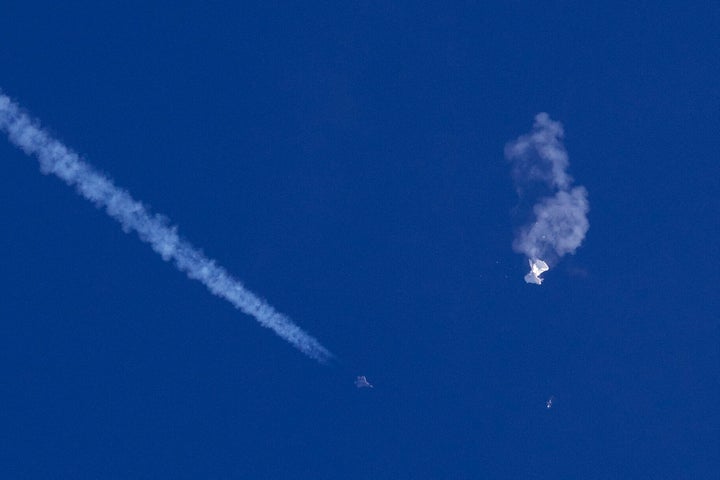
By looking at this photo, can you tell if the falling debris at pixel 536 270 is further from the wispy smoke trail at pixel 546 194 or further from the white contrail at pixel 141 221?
the white contrail at pixel 141 221

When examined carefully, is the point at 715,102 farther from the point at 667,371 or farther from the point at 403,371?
the point at 403,371

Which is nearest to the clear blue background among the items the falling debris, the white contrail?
the falling debris

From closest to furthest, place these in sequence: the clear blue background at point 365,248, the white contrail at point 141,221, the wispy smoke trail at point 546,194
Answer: the white contrail at point 141,221 → the clear blue background at point 365,248 → the wispy smoke trail at point 546,194

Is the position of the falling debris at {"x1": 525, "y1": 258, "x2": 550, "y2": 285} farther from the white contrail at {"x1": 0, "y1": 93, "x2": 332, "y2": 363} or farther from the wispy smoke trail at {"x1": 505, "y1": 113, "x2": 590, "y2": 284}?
the white contrail at {"x1": 0, "y1": 93, "x2": 332, "y2": 363}

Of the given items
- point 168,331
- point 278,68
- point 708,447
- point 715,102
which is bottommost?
point 168,331

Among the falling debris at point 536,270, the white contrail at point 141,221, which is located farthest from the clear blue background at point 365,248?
the white contrail at point 141,221

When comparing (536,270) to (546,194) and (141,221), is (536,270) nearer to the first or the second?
(546,194)

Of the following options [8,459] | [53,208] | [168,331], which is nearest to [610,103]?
[168,331]
